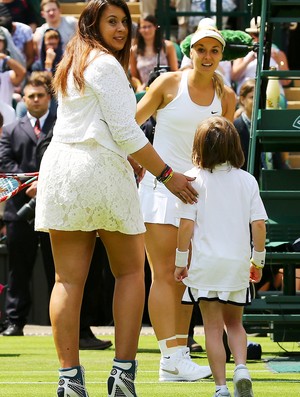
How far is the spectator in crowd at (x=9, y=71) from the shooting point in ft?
52.6

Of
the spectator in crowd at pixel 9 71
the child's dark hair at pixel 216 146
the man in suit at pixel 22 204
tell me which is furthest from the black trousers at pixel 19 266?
the child's dark hair at pixel 216 146

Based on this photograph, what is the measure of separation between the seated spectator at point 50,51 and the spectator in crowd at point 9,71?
0.24 metres

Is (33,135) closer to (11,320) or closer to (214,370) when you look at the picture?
(11,320)

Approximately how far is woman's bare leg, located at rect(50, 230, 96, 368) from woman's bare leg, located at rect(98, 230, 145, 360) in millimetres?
151

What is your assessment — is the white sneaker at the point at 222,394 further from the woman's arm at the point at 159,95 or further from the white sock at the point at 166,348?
the woman's arm at the point at 159,95

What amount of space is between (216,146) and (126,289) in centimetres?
98

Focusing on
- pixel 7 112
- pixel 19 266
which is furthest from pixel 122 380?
pixel 7 112

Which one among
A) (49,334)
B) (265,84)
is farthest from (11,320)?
(265,84)

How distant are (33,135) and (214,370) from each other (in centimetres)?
553

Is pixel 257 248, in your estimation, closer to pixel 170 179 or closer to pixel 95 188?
pixel 170 179

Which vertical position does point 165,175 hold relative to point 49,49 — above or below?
below

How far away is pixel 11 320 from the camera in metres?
11.8

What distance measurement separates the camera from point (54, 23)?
55.5 feet

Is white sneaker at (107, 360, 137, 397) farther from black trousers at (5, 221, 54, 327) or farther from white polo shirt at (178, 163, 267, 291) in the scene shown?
black trousers at (5, 221, 54, 327)
